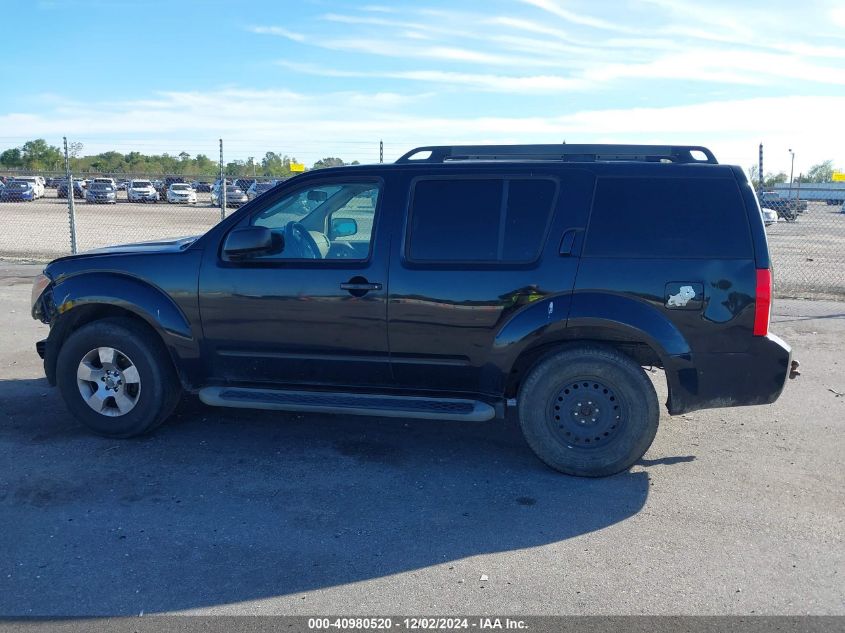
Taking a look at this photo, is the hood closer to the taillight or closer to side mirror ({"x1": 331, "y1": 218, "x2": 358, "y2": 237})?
side mirror ({"x1": 331, "y1": 218, "x2": 358, "y2": 237})

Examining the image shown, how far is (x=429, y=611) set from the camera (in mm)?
3479

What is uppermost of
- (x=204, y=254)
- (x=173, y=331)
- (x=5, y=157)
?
(x=5, y=157)

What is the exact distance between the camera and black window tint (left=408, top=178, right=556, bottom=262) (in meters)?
5.00

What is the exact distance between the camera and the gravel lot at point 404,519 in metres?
3.61

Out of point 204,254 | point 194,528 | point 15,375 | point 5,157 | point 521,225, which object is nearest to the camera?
point 194,528

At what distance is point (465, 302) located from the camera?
500 cm

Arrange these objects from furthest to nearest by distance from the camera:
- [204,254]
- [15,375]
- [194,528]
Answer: [15,375] < [204,254] < [194,528]

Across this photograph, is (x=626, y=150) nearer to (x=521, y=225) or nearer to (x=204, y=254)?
(x=521, y=225)

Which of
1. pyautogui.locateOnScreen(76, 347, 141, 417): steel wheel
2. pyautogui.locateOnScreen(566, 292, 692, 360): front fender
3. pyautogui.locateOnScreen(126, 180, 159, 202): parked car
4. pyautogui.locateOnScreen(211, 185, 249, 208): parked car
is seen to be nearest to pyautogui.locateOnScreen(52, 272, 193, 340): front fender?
pyautogui.locateOnScreen(76, 347, 141, 417): steel wheel

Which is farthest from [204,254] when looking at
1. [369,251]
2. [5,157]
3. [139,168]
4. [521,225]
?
[5,157]

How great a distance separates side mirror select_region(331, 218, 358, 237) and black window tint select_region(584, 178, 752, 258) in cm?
158

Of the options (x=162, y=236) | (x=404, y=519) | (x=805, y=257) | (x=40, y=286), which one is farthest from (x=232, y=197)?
(x=404, y=519)

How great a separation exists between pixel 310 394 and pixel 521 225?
1.81 m

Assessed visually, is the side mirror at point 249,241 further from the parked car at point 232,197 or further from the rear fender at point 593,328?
the parked car at point 232,197
